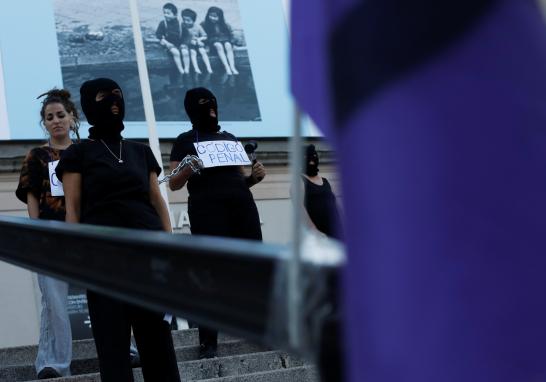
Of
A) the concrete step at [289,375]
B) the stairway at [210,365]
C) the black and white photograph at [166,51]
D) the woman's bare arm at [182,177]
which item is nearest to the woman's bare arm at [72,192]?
the stairway at [210,365]

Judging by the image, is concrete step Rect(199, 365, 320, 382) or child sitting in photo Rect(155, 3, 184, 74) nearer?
concrete step Rect(199, 365, 320, 382)

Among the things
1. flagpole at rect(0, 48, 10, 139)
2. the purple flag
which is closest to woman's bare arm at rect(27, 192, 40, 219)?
the purple flag

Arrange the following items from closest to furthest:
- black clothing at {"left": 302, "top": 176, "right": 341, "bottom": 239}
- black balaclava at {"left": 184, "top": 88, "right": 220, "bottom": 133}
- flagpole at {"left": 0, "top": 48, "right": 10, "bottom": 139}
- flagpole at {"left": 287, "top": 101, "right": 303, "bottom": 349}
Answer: flagpole at {"left": 287, "top": 101, "right": 303, "bottom": 349}, black balaclava at {"left": 184, "top": 88, "right": 220, "bottom": 133}, black clothing at {"left": 302, "top": 176, "right": 341, "bottom": 239}, flagpole at {"left": 0, "top": 48, "right": 10, "bottom": 139}

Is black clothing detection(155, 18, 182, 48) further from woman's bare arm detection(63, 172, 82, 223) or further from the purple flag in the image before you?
the purple flag

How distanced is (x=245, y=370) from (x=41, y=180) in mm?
1749

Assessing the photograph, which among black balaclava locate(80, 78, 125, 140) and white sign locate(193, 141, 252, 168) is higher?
black balaclava locate(80, 78, 125, 140)

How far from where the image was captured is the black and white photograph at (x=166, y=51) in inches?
569

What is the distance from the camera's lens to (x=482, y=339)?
4.06 feet

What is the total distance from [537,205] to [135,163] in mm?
3913

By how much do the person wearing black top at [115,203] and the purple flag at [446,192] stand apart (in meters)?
3.63

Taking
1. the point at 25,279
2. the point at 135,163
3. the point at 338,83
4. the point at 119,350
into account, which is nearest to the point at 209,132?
the point at 135,163

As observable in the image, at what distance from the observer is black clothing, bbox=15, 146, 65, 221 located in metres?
6.19

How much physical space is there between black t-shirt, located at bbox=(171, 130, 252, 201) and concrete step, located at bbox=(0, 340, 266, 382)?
951 mm

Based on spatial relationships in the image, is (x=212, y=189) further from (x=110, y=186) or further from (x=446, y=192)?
(x=446, y=192)
